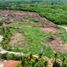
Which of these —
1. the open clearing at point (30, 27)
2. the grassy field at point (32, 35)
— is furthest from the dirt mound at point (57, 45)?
the grassy field at point (32, 35)

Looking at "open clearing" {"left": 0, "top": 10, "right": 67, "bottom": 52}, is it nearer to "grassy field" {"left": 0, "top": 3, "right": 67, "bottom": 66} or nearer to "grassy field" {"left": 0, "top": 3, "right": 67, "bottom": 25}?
"grassy field" {"left": 0, "top": 3, "right": 67, "bottom": 66}

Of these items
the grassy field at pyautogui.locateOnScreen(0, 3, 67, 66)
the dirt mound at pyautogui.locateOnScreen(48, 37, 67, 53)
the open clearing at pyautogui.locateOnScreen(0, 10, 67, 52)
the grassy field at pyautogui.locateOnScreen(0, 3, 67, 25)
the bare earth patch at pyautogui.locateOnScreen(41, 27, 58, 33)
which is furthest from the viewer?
the grassy field at pyautogui.locateOnScreen(0, 3, 67, 25)

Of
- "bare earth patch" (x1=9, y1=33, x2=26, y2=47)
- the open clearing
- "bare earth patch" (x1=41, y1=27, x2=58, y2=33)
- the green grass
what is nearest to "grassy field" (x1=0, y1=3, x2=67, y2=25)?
the open clearing

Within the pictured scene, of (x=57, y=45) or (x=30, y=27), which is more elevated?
(x=30, y=27)

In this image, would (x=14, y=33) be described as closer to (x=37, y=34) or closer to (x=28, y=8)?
(x=37, y=34)

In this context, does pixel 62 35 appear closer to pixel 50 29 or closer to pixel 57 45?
pixel 57 45

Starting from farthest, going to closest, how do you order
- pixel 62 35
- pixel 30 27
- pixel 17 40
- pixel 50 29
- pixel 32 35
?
1. pixel 30 27
2. pixel 50 29
3. pixel 62 35
4. pixel 32 35
5. pixel 17 40

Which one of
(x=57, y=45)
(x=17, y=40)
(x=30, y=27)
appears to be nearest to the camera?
(x=57, y=45)

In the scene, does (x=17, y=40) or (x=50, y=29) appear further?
(x=50, y=29)

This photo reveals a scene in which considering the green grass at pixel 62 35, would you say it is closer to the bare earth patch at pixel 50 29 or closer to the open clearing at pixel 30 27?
the open clearing at pixel 30 27

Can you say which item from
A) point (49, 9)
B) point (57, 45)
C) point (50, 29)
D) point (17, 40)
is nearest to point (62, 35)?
point (57, 45)

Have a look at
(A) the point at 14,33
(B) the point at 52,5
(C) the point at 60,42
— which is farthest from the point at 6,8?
(C) the point at 60,42
